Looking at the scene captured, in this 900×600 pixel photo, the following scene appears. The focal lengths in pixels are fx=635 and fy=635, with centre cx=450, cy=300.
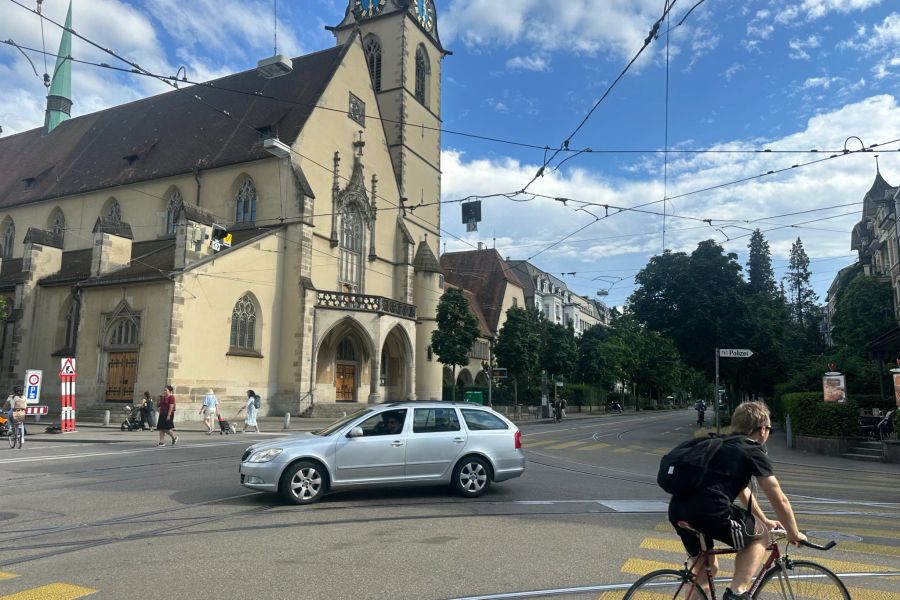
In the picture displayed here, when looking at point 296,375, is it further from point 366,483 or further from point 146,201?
point 366,483

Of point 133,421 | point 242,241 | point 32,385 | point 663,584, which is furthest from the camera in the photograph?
point 242,241

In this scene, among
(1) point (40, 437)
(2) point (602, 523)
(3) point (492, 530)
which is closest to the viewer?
(3) point (492, 530)

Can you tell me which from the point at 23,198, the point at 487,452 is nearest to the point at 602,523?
the point at 487,452

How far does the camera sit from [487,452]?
32.6 feet

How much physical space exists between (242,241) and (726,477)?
104 feet

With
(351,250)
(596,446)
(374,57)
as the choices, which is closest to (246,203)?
(351,250)

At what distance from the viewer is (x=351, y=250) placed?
3794 cm

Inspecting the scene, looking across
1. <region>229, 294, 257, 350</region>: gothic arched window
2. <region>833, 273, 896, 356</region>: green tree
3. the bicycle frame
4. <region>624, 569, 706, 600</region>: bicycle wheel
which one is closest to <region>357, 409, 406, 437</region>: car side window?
<region>624, 569, 706, 600</region>: bicycle wheel

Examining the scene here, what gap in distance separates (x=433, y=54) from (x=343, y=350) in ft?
84.9

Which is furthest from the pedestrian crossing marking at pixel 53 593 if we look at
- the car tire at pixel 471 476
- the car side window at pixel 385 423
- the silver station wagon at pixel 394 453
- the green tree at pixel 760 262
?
the green tree at pixel 760 262

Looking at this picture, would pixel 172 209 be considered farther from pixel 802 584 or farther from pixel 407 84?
pixel 802 584

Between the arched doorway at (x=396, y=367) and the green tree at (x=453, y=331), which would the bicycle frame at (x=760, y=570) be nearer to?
the arched doorway at (x=396, y=367)

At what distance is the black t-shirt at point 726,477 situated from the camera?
3568 mm

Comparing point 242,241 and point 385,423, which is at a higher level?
point 242,241
